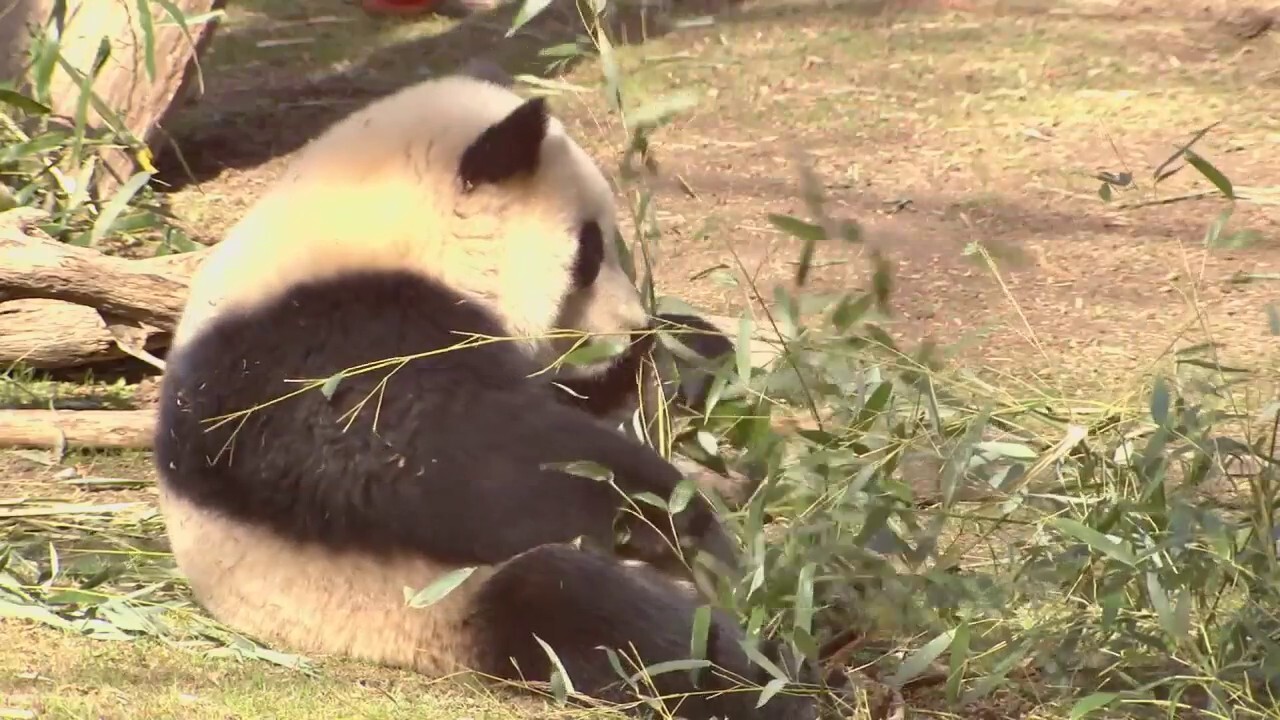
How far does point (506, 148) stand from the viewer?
9.66ft

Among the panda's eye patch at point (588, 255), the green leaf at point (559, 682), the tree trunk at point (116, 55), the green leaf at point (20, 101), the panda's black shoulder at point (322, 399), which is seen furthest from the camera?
the tree trunk at point (116, 55)

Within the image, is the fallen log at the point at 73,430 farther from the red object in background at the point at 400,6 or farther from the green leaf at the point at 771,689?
the red object in background at the point at 400,6

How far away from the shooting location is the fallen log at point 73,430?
12.7ft

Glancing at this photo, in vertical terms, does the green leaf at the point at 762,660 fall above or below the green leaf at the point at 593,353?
below

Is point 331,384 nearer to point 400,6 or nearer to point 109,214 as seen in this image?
point 109,214

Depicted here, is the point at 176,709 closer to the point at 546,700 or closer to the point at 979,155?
the point at 546,700

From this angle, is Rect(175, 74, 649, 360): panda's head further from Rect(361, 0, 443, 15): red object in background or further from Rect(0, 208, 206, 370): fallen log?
Rect(361, 0, 443, 15): red object in background

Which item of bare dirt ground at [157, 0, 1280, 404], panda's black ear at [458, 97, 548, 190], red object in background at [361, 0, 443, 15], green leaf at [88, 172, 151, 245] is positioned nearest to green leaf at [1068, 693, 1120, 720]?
panda's black ear at [458, 97, 548, 190]

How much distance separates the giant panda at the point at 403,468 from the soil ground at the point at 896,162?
140mm

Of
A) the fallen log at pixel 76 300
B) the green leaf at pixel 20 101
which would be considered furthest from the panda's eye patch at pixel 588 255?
the green leaf at pixel 20 101

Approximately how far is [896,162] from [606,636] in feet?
13.0

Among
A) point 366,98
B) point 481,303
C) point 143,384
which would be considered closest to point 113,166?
point 143,384

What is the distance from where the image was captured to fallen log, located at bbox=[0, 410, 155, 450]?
387cm

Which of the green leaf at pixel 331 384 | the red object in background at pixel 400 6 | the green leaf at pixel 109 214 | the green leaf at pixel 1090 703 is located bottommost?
the red object in background at pixel 400 6
